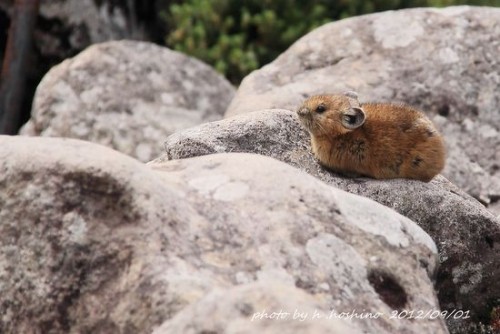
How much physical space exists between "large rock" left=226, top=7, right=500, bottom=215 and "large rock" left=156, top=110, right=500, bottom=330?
2.47 metres

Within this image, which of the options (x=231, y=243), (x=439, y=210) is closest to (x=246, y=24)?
(x=439, y=210)

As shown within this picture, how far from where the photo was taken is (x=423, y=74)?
32.2ft

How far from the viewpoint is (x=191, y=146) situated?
658 cm

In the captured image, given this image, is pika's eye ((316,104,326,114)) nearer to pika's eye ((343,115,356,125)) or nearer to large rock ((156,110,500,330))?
pika's eye ((343,115,356,125))

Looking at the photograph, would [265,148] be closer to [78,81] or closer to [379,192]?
[379,192]

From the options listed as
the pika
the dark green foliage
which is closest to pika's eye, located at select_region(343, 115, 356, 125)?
the pika

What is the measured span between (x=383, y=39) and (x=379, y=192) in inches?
152

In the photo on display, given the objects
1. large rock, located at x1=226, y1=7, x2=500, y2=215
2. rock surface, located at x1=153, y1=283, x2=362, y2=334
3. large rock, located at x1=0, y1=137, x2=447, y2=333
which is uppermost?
rock surface, located at x1=153, y1=283, x2=362, y2=334

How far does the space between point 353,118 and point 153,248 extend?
2.73m

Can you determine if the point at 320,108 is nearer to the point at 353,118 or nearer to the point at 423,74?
the point at 353,118

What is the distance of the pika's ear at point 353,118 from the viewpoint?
6984mm

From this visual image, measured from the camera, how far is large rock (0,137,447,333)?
15.4ft

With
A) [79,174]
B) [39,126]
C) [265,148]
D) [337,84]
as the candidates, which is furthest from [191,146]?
[39,126]

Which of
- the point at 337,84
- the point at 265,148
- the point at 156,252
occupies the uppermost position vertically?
the point at 156,252
